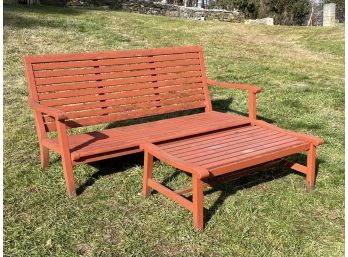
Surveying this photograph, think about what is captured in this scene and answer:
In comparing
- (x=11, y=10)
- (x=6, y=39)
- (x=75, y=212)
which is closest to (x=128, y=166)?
(x=75, y=212)

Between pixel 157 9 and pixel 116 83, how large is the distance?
17.5 meters

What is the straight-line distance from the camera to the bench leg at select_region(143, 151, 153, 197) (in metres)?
3.99

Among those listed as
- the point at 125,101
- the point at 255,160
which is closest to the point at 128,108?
the point at 125,101

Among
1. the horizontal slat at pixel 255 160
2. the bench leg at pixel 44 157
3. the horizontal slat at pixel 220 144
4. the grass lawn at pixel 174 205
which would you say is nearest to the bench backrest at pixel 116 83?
the bench leg at pixel 44 157

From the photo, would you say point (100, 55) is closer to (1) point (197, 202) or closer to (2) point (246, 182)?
(2) point (246, 182)

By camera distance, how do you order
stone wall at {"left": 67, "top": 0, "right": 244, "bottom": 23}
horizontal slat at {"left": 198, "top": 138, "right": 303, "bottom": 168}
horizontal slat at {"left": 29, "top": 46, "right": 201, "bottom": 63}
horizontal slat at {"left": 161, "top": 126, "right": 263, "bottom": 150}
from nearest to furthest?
horizontal slat at {"left": 198, "top": 138, "right": 303, "bottom": 168} → horizontal slat at {"left": 161, "top": 126, "right": 263, "bottom": 150} → horizontal slat at {"left": 29, "top": 46, "right": 201, "bottom": 63} → stone wall at {"left": 67, "top": 0, "right": 244, "bottom": 23}

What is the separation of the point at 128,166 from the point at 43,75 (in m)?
1.18

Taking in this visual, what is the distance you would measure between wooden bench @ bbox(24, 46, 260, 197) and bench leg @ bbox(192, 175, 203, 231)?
0.78m

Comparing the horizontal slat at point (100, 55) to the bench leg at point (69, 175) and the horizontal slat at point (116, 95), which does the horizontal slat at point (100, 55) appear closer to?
the horizontal slat at point (116, 95)

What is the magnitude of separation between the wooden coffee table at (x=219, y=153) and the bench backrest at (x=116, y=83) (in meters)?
0.84

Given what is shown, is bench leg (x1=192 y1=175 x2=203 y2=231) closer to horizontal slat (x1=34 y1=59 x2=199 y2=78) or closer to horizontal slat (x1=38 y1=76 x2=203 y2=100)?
horizontal slat (x1=38 y1=76 x2=203 y2=100)

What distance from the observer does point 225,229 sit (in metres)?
3.67

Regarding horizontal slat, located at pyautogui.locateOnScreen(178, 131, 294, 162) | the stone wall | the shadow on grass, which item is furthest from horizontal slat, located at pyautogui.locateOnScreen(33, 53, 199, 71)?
the stone wall

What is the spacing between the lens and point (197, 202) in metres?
3.49
